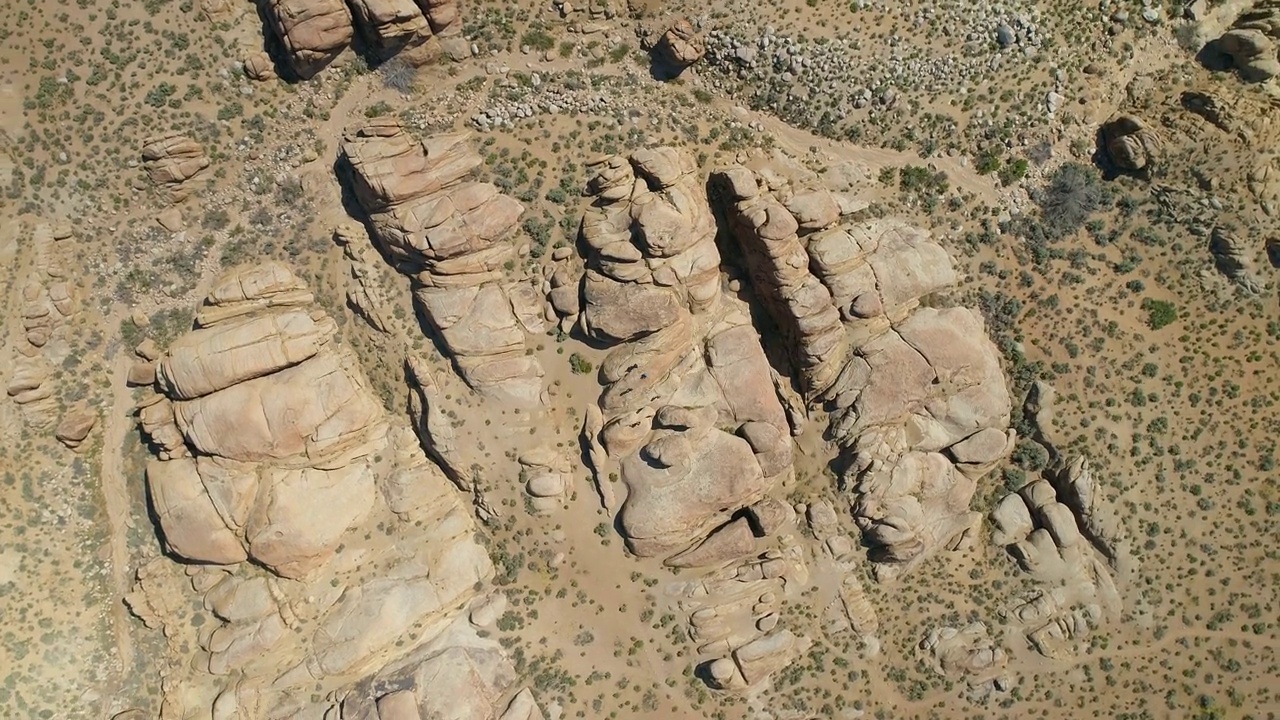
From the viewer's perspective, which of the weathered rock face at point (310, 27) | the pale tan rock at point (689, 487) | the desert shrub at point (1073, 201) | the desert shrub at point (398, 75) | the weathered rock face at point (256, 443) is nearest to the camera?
the weathered rock face at point (310, 27)

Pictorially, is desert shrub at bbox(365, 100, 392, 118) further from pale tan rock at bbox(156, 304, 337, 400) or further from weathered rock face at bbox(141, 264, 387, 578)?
pale tan rock at bbox(156, 304, 337, 400)

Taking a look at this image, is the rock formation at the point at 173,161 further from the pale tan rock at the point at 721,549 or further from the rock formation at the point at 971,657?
the rock formation at the point at 971,657

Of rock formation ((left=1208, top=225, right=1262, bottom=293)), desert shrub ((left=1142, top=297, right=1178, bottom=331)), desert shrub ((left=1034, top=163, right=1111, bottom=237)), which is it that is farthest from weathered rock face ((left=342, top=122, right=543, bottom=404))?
rock formation ((left=1208, top=225, right=1262, bottom=293))

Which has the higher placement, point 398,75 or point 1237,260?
point 398,75

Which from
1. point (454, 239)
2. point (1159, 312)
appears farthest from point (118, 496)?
point (1159, 312)

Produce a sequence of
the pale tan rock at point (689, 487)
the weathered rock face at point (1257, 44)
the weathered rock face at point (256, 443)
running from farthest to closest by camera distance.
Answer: the weathered rock face at point (1257, 44)
the pale tan rock at point (689, 487)
the weathered rock face at point (256, 443)

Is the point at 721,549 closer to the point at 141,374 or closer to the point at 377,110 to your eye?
the point at 377,110

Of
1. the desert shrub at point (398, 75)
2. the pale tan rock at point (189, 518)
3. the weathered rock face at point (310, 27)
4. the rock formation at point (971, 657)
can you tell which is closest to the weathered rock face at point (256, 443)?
the pale tan rock at point (189, 518)
